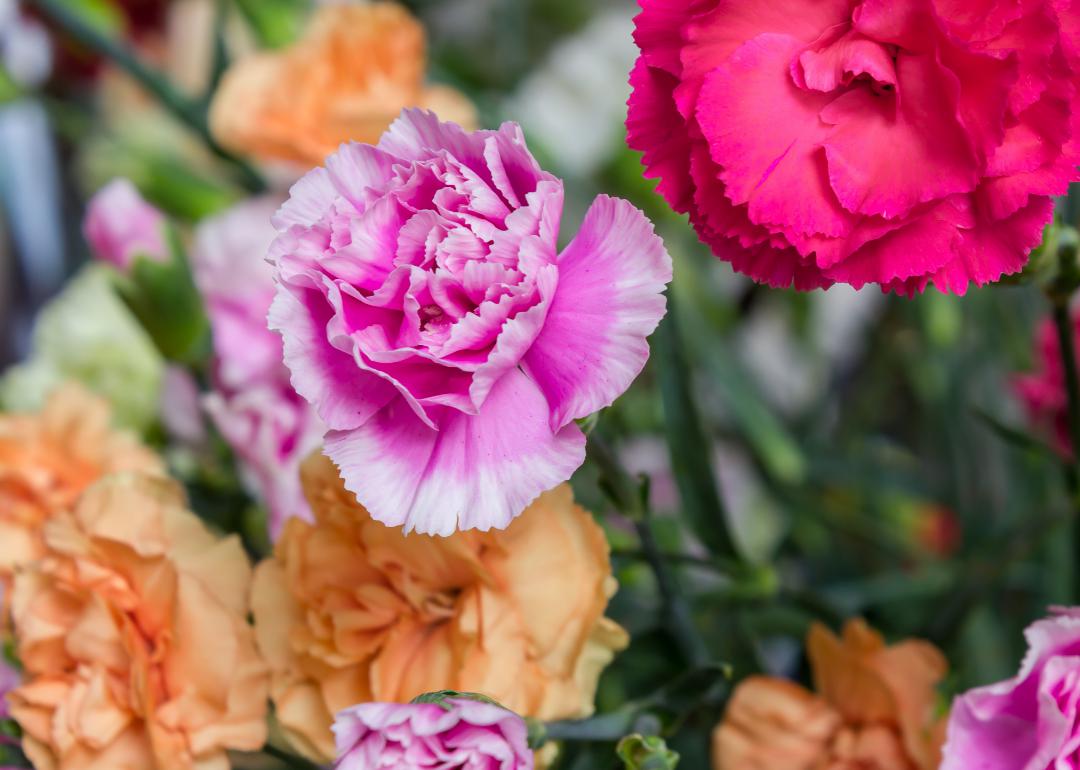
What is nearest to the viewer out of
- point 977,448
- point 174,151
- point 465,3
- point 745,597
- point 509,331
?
point 509,331

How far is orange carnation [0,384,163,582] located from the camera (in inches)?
13.1

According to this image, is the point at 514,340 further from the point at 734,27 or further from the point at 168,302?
the point at 168,302

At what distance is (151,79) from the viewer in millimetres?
464

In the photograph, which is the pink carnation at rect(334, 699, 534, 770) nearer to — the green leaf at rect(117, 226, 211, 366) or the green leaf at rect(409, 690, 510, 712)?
the green leaf at rect(409, 690, 510, 712)

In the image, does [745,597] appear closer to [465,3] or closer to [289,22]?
[289,22]

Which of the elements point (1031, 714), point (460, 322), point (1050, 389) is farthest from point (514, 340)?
point (1050, 389)

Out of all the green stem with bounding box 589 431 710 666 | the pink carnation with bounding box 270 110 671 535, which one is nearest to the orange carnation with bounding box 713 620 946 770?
the green stem with bounding box 589 431 710 666

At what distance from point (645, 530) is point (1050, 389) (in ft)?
0.61

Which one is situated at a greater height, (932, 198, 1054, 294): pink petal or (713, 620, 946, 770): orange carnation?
(932, 198, 1054, 294): pink petal

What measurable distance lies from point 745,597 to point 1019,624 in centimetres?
14

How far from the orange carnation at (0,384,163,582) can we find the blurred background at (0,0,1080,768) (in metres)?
0.12

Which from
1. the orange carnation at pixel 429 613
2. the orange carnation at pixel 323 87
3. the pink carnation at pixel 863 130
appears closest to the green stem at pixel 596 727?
the orange carnation at pixel 429 613

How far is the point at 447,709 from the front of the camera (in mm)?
210

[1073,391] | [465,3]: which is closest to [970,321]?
[1073,391]
